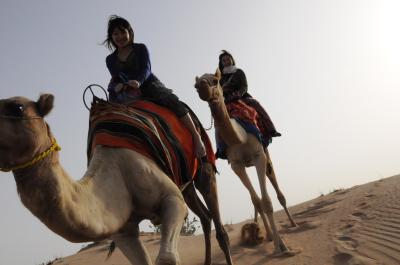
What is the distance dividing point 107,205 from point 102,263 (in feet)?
14.5

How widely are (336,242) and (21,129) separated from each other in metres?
4.50

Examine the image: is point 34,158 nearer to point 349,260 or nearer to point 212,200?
point 212,200

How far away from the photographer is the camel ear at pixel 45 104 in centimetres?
241

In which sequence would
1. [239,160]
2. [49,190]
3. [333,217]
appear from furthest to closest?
[333,217] → [239,160] → [49,190]

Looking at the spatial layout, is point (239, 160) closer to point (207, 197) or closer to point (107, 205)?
point (207, 197)

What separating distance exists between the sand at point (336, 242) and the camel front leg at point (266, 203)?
176 millimetres

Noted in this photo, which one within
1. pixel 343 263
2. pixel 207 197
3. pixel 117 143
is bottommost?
pixel 343 263

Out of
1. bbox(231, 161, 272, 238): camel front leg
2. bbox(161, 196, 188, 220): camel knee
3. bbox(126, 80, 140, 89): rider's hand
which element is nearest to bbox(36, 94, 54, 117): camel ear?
bbox(161, 196, 188, 220): camel knee

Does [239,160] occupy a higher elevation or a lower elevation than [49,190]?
higher

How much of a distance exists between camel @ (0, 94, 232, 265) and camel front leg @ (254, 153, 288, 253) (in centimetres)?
248

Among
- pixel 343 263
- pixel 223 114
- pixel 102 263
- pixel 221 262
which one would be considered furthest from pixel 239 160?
pixel 102 263

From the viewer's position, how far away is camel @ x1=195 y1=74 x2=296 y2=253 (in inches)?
214

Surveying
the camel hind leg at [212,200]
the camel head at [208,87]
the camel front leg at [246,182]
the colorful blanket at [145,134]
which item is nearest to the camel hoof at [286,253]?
the camel hind leg at [212,200]

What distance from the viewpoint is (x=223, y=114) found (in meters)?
5.59
